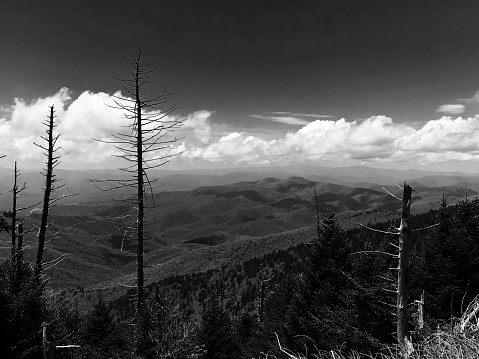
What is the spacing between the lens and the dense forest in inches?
370

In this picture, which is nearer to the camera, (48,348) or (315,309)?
(48,348)

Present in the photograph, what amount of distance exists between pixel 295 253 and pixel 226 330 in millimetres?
89128

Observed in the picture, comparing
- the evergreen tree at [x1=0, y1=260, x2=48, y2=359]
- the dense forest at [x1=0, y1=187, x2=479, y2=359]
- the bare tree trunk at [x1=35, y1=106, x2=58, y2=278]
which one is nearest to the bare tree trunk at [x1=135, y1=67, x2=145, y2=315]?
the dense forest at [x1=0, y1=187, x2=479, y2=359]

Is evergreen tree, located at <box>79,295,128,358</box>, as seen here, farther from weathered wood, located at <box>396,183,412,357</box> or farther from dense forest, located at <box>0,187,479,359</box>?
weathered wood, located at <box>396,183,412,357</box>

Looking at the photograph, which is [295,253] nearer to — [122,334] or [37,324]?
[122,334]

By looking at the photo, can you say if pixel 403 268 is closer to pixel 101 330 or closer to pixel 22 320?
pixel 22 320

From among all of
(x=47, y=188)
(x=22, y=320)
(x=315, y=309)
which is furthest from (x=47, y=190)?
(x=315, y=309)

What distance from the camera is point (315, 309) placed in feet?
54.3

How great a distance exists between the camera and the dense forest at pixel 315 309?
30.9 feet

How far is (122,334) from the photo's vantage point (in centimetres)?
2142

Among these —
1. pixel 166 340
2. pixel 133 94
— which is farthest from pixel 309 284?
pixel 133 94

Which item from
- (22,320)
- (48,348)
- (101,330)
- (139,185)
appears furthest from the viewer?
(101,330)

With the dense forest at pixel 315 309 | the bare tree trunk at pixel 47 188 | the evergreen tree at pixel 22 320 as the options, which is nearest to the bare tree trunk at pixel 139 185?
the dense forest at pixel 315 309

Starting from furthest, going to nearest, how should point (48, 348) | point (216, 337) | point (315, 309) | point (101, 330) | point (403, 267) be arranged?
point (101, 330) < point (216, 337) < point (315, 309) < point (403, 267) < point (48, 348)
